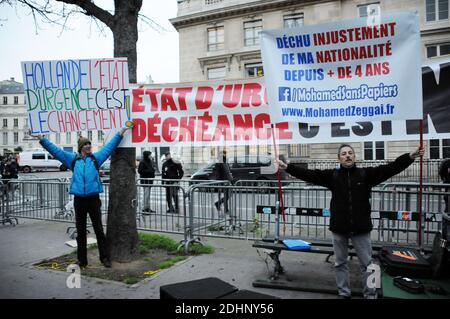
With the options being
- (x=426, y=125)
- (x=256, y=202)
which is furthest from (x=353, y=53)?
(x=256, y=202)

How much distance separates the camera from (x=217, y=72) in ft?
110

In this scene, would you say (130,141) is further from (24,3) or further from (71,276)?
(24,3)

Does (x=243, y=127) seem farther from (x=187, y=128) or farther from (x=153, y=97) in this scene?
(x=153, y=97)

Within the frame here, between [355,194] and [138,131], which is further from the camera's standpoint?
[138,131]

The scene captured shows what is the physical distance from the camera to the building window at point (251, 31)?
31.9m

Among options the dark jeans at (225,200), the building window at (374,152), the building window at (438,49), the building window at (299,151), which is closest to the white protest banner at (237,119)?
the dark jeans at (225,200)

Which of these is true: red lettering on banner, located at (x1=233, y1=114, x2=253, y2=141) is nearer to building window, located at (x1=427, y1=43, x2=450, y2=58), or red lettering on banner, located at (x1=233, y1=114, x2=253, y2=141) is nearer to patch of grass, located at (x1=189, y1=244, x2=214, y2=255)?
patch of grass, located at (x1=189, y1=244, x2=214, y2=255)

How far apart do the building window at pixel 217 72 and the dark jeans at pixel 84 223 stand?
93.3 ft

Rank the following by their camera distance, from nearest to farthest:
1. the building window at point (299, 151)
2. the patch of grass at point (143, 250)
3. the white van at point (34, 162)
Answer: the patch of grass at point (143, 250), the building window at point (299, 151), the white van at point (34, 162)

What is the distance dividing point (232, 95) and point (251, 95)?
1.02 ft

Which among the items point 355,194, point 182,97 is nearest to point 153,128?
point 182,97

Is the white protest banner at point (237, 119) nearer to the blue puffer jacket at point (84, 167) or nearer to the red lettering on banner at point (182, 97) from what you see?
the red lettering on banner at point (182, 97)

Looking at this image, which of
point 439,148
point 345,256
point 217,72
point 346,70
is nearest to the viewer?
point 345,256

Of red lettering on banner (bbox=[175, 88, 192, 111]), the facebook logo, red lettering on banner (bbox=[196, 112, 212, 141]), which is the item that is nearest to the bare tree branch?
red lettering on banner (bbox=[175, 88, 192, 111])
